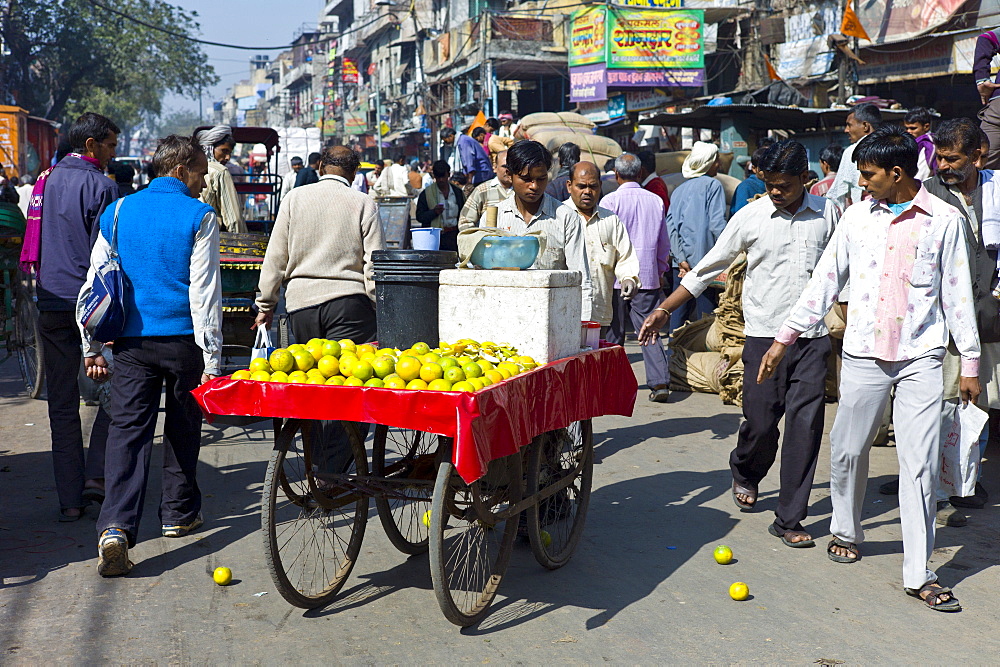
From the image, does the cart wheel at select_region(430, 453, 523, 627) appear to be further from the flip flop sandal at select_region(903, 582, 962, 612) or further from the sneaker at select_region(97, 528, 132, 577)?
the flip flop sandal at select_region(903, 582, 962, 612)

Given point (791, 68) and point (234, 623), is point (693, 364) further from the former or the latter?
point (791, 68)

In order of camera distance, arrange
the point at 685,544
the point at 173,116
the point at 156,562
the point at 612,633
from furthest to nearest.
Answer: the point at 173,116 → the point at 685,544 → the point at 156,562 → the point at 612,633

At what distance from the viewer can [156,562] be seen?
445 cm

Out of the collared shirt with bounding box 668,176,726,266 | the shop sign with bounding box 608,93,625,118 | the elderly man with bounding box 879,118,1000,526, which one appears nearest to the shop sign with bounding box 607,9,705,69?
the shop sign with bounding box 608,93,625,118

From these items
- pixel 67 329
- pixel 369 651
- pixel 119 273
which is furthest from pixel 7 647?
pixel 67 329

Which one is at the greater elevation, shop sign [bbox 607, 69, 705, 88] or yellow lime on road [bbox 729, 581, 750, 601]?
shop sign [bbox 607, 69, 705, 88]

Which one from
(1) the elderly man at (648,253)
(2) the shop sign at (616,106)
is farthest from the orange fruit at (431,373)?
(2) the shop sign at (616,106)

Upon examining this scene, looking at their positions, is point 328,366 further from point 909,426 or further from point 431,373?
point 909,426

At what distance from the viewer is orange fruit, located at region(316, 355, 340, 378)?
3.62 meters

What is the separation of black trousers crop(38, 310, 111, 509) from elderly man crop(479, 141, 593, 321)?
93.0 inches

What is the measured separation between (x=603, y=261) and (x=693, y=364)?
2525mm

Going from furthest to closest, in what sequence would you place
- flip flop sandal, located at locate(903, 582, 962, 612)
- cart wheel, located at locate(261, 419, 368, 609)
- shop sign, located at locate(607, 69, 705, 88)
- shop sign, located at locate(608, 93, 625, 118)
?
shop sign, located at locate(608, 93, 625, 118) < shop sign, located at locate(607, 69, 705, 88) < flip flop sandal, located at locate(903, 582, 962, 612) < cart wheel, located at locate(261, 419, 368, 609)

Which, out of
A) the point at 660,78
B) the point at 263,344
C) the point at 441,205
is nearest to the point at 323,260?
the point at 263,344

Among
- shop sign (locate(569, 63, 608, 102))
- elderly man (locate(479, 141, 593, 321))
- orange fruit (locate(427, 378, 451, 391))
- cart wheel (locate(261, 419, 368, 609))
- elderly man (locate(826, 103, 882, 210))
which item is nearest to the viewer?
orange fruit (locate(427, 378, 451, 391))
